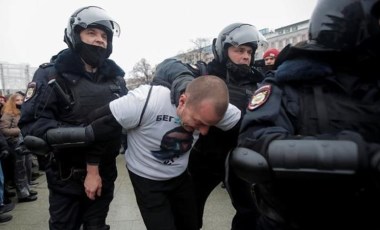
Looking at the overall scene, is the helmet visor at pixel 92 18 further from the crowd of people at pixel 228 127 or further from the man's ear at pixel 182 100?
the man's ear at pixel 182 100

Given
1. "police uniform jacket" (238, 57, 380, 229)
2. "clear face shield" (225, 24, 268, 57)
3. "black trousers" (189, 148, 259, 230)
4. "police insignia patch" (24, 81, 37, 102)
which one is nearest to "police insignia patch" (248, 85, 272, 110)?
"police uniform jacket" (238, 57, 380, 229)

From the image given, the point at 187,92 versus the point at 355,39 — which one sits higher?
the point at 355,39

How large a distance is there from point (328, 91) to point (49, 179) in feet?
5.83

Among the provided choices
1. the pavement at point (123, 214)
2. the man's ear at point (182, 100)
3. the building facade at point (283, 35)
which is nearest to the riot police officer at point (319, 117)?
the man's ear at point (182, 100)

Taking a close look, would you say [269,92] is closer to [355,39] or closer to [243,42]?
[355,39]

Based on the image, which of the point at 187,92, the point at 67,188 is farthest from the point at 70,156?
the point at 187,92

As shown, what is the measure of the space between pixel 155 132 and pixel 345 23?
1128 mm

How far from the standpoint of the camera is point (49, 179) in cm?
216

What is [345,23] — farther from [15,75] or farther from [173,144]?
[15,75]

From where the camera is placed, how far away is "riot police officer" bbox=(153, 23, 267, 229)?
2.12 metres

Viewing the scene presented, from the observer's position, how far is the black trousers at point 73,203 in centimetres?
211

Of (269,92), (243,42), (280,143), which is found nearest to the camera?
(280,143)

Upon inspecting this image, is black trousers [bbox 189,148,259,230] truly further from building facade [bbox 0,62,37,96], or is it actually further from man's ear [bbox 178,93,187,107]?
building facade [bbox 0,62,37,96]

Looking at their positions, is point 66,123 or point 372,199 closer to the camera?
point 372,199
